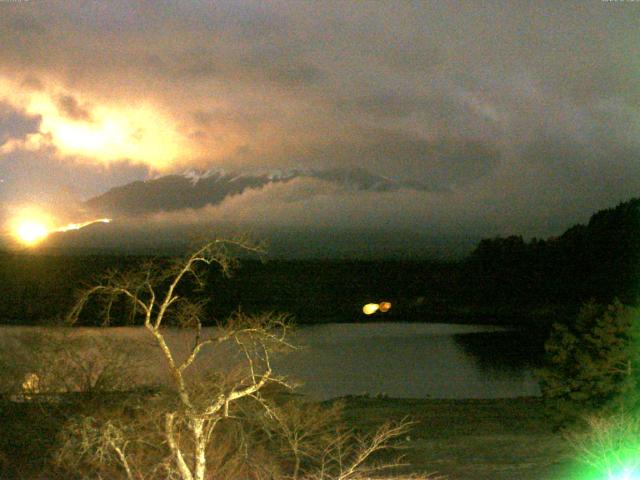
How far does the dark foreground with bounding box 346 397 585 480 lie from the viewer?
1678 centimetres

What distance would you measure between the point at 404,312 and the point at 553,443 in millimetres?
68621

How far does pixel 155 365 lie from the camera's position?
21.1m

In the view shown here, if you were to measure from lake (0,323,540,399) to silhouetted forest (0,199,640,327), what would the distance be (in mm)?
15002

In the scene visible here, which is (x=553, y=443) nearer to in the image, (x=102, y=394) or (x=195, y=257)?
(x=102, y=394)

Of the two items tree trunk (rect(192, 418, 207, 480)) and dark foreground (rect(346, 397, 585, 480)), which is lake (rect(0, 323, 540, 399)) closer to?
dark foreground (rect(346, 397, 585, 480))

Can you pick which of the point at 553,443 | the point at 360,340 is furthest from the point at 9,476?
the point at 360,340

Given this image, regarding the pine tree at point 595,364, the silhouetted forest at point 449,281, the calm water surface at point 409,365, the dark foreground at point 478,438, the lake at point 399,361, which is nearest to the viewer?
the pine tree at point 595,364

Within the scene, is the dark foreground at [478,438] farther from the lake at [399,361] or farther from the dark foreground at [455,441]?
the lake at [399,361]

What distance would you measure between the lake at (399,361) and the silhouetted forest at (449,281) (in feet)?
49.2

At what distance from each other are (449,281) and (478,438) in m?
75.5

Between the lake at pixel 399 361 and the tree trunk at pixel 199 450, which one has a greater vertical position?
the tree trunk at pixel 199 450

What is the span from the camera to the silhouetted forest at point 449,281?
2943 inches

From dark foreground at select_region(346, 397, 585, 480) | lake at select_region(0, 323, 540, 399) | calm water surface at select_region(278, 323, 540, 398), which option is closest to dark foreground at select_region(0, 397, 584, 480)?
dark foreground at select_region(346, 397, 585, 480)

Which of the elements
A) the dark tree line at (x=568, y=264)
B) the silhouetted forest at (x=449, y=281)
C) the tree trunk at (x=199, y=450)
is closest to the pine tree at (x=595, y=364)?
the tree trunk at (x=199, y=450)
